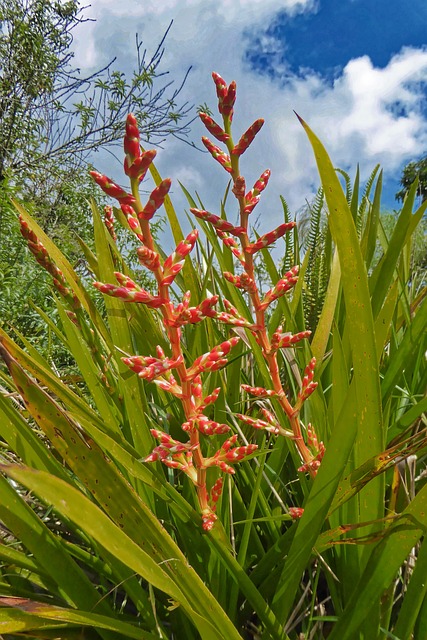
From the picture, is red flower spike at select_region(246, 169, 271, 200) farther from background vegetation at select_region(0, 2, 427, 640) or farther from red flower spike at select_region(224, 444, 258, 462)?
red flower spike at select_region(224, 444, 258, 462)

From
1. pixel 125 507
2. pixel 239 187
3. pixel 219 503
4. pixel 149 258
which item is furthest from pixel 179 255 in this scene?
pixel 219 503

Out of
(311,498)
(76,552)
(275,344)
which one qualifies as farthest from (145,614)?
(275,344)

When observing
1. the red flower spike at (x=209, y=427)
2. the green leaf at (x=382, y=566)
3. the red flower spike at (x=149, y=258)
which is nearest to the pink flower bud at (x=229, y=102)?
the red flower spike at (x=149, y=258)

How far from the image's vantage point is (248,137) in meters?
0.52

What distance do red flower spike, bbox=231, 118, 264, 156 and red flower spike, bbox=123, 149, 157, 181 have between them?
18 centimetres

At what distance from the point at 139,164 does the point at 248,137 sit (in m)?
0.20


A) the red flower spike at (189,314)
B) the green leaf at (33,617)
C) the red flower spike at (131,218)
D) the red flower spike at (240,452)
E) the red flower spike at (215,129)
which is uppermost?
the red flower spike at (215,129)

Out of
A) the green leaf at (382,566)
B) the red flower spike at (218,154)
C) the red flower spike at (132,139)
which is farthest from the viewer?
the red flower spike at (218,154)

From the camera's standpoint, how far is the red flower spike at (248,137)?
1.70 ft

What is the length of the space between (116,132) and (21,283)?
339 centimetres

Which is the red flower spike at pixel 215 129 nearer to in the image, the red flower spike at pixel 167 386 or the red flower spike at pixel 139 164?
the red flower spike at pixel 139 164

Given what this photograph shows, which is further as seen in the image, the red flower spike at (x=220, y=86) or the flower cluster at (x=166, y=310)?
the red flower spike at (x=220, y=86)

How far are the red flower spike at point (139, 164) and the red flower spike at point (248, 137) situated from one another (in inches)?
7.0

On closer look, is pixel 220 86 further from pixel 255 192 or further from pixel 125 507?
pixel 125 507
